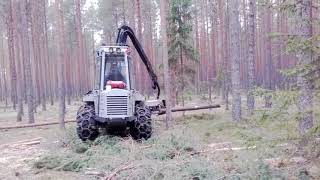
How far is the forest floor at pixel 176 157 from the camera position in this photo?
6644mm

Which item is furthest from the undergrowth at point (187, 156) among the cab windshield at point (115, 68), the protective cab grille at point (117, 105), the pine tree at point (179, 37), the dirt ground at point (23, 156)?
the pine tree at point (179, 37)

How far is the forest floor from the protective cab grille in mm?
758

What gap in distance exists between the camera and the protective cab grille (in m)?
11.8

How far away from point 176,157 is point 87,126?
3502 mm

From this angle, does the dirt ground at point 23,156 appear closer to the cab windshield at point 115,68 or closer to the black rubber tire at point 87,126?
the black rubber tire at point 87,126

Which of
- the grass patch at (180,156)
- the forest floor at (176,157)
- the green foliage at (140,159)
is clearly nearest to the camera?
the forest floor at (176,157)

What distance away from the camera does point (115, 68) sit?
41.5 ft

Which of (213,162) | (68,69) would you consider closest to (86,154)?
(213,162)

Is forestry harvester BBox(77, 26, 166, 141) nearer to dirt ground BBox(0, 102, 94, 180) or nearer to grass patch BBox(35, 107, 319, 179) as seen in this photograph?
grass patch BBox(35, 107, 319, 179)

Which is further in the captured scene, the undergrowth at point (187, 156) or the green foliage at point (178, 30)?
the green foliage at point (178, 30)

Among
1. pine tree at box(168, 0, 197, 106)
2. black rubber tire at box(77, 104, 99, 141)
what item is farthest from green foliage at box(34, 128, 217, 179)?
pine tree at box(168, 0, 197, 106)

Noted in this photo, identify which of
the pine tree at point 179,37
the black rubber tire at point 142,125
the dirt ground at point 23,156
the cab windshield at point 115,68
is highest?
Answer: the pine tree at point 179,37

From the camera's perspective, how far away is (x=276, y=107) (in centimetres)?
605

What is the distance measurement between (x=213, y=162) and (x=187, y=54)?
43.9 ft
